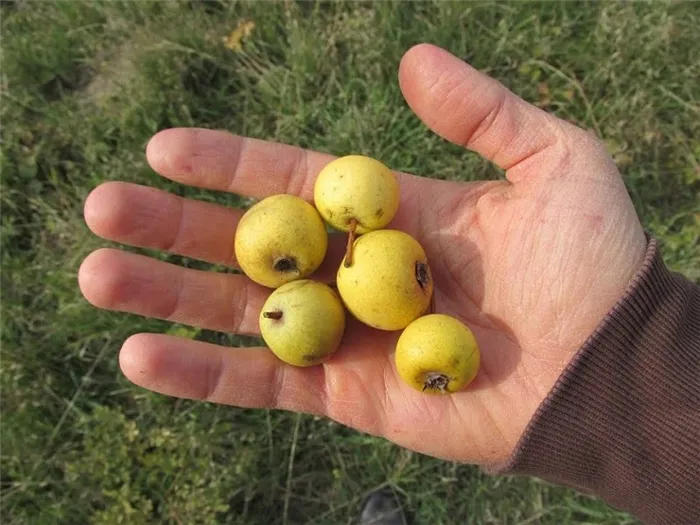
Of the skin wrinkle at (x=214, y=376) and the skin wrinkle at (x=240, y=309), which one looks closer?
the skin wrinkle at (x=214, y=376)

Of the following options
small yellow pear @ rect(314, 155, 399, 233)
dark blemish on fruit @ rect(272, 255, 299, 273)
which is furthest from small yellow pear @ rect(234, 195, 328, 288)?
small yellow pear @ rect(314, 155, 399, 233)

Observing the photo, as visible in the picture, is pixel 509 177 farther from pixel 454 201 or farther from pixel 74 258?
pixel 74 258

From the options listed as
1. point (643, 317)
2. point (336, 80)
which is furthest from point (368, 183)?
point (336, 80)

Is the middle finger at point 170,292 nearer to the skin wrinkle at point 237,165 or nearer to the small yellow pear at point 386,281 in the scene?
the skin wrinkle at point 237,165

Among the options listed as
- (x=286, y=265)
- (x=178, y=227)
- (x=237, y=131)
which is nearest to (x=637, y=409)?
(x=286, y=265)

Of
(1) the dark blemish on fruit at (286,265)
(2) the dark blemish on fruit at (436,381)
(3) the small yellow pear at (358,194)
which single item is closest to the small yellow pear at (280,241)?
(1) the dark blemish on fruit at (286,265)

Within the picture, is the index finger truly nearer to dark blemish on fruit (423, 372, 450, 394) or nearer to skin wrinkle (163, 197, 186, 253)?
skin wrinkle (163, 197, 186, 253)

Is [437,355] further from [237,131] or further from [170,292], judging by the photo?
[237,131]
